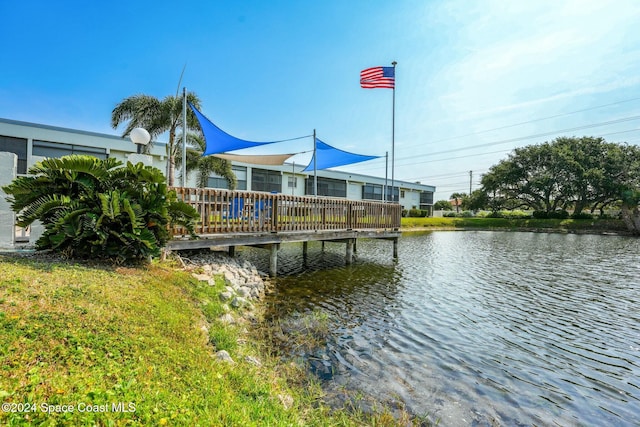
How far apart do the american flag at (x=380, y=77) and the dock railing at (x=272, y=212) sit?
570 cm

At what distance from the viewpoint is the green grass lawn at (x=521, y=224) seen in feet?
121

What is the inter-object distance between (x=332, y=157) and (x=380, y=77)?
4442 mm

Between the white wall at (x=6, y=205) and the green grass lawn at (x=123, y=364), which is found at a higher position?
the white wall at (x=6, y=205)

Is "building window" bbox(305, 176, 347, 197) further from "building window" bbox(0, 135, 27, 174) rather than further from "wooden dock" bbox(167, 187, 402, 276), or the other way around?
"building window" bbox(0, 135, 27, 174)

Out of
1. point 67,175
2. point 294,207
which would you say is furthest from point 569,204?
point 67,175

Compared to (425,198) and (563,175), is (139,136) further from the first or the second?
(425,198)

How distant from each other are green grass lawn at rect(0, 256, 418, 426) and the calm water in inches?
40.7

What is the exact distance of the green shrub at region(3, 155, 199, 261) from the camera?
17.6ft

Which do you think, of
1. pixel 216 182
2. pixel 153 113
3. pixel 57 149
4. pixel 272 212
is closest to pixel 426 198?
pixel 216 182

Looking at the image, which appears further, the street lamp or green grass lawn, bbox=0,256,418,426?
the street lamp

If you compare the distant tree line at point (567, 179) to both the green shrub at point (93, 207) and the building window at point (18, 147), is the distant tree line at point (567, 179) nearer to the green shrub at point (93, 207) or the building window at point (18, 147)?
the green shrub at point (93, 207)

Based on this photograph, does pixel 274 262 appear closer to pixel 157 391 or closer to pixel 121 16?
pixel 157 391

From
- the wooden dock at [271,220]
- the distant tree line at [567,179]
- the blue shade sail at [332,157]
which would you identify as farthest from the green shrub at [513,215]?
the wooden dock at [271,220]

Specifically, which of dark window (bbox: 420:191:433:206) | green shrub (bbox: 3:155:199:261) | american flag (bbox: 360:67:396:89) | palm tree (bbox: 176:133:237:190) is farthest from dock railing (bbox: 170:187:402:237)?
dark window (bbox: 420:191:433:206)
